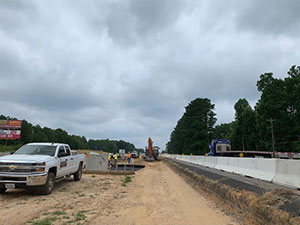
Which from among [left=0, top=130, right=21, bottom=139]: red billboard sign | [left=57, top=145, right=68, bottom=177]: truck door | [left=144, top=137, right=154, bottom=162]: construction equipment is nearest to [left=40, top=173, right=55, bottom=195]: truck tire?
[left=57, top=145, right=68, bottom=177]: truck door

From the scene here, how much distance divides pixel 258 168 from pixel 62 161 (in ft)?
30.4

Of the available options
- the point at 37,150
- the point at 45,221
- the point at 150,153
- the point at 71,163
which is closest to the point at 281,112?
the point at 150,153

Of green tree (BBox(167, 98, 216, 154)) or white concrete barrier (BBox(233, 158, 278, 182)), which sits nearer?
white concrete barrier (BBox(233, 158, 278, 182))

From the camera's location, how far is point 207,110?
61938 millimetres

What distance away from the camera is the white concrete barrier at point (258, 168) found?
9352 millimetres

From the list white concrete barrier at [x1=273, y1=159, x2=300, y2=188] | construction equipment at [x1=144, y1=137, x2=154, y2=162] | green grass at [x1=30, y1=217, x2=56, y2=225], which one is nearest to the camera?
green grass at [x1=30, y1=217, x2=56, y2=225]

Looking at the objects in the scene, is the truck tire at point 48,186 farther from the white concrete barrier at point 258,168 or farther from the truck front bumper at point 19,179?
the white concrete barrier at point 258,168

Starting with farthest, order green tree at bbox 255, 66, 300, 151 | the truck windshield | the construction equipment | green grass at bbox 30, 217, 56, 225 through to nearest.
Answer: green tree at bbox 255, 66, 300, 151 → the construction equipment → the truck windshield → green grass at bbox 30, 217, 56, 225

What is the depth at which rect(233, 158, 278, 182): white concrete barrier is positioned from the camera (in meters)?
9.35

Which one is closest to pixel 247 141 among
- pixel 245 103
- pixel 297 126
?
pixel 245 103

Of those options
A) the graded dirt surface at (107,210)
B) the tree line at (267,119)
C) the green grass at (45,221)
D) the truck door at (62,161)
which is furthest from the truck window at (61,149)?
the tree line at (267,119)

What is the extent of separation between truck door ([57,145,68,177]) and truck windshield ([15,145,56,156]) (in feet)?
1.17

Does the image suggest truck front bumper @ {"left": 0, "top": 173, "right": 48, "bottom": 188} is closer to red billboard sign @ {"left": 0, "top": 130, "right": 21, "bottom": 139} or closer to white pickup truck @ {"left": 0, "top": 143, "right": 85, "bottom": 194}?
white pickup truck @ {"left": 0, "top": 143, "right": 85, "bottom": 194}

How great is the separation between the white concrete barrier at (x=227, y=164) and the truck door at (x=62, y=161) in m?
9.69
